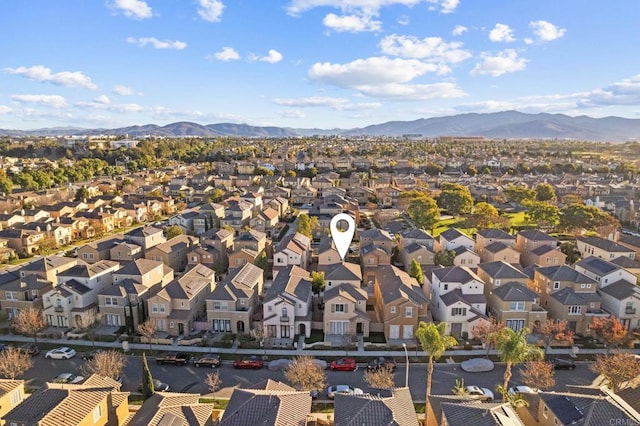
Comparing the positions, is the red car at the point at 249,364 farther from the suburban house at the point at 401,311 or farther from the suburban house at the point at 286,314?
the suburban house at the point at 401,311

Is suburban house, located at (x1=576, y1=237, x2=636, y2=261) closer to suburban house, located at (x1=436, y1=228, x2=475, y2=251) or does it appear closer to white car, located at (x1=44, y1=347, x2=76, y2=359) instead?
suburban house, located at (x1=436, y1=228, x2=475, y2=251)

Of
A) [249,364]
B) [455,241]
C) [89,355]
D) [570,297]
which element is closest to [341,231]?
[455,241]

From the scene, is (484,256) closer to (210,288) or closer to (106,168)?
(210,288)

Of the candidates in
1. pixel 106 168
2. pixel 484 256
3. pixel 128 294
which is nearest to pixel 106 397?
pixel 128 294

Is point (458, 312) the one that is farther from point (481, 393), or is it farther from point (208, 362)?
point (208, 362)

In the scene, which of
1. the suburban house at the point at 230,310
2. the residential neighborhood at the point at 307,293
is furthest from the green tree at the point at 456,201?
the suburban house at the point at 230,310

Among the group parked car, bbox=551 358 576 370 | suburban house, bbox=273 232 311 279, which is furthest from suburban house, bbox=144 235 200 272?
parked car, bbox=551 358 576 370

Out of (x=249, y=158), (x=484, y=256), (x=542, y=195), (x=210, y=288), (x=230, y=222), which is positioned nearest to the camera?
(x=210, y=288)
